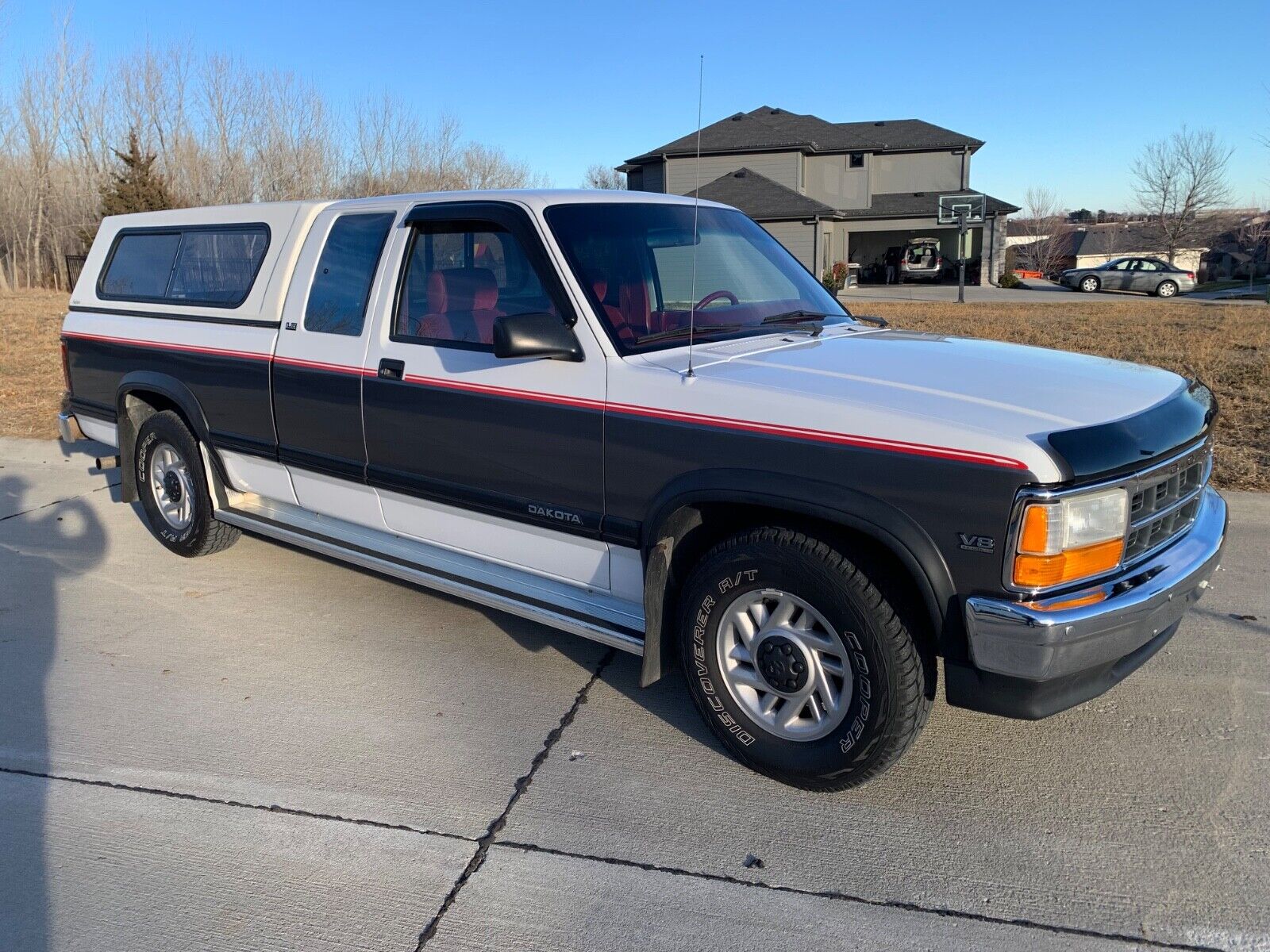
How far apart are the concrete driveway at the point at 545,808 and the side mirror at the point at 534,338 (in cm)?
145

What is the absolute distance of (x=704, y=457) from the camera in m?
3.30

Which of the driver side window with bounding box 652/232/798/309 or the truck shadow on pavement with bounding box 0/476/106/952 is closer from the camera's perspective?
the truck shadow on pavement with bounding box 0/476/106/952

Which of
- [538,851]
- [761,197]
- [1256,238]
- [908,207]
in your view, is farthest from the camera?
[1256,238]

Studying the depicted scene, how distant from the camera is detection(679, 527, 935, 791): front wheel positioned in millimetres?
3066

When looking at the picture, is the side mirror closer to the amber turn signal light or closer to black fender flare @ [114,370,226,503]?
the amber turn signal light

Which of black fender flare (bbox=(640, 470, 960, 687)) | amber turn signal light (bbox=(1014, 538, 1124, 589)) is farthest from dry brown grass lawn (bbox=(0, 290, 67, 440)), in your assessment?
amber turn signal light (bbox=(1014, 538, 1124, 589))

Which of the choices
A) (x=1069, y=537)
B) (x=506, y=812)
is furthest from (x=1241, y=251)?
(x=506, y=812)

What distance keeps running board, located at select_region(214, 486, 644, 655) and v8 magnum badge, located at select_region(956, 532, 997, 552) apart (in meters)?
1.26

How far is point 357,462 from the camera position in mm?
4547

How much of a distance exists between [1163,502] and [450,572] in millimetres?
2753

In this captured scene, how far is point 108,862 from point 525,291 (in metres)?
2.45

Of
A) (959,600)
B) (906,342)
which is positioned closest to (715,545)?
(959,600)

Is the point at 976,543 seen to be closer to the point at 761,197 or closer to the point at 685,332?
the point at 685,332

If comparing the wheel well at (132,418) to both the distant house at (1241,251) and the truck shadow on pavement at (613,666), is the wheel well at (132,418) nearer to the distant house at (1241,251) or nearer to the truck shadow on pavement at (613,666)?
the truck shadow on pavement at (613,666)
